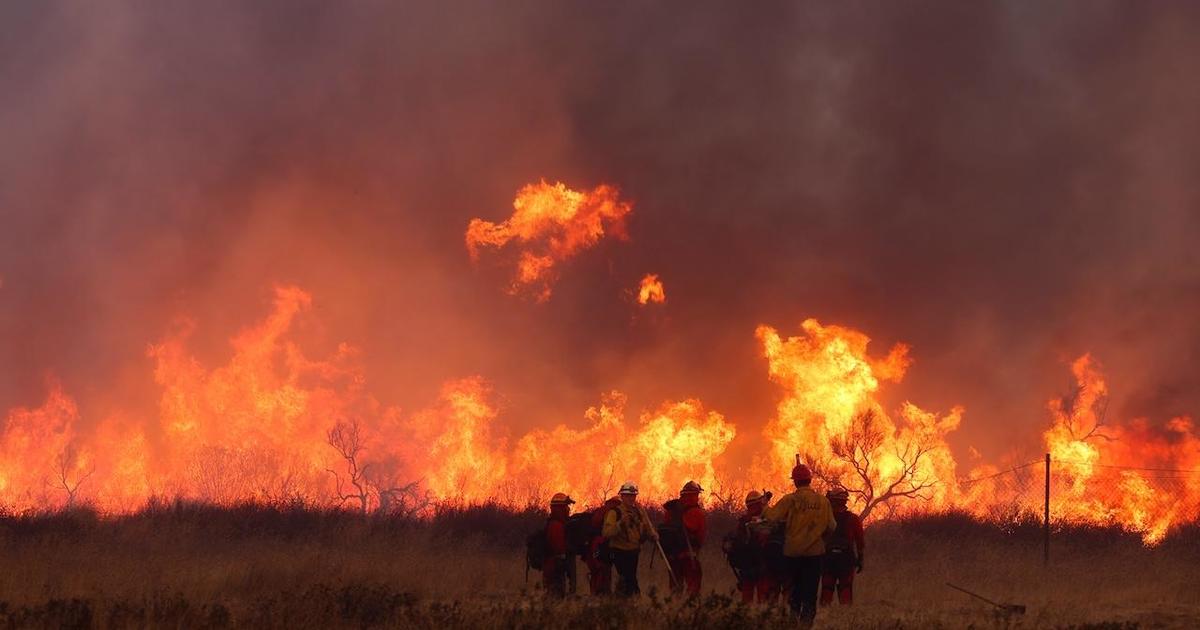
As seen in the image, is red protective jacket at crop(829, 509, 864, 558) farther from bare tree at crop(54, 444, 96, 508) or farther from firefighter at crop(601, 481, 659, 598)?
bare tree at crop(54, 444, 96, 508)

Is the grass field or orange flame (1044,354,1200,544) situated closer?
the grass field

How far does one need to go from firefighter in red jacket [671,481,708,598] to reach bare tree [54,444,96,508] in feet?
117

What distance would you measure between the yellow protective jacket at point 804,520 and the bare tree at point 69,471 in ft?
124

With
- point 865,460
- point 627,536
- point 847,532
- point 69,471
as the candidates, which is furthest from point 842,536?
point 69,471

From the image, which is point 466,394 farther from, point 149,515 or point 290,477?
point 149,515

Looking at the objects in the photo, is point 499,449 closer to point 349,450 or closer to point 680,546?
point 349,450

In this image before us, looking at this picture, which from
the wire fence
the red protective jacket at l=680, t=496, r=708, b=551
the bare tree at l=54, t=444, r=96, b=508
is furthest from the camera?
the bare tree at l=54, t=444, r=96, b=508

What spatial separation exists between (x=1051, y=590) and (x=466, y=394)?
26.5 m

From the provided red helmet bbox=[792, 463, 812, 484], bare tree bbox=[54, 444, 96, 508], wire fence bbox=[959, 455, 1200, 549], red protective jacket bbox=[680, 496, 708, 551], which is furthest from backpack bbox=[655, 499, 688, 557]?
bare tree bbox=[54, 444, 96, 508]

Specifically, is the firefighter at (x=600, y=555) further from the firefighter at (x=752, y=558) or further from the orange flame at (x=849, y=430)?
the orange flame at (x=849, y=430)

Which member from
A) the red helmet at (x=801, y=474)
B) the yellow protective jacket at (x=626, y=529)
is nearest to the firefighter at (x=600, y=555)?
the yellow protective jacket at (x=626, y=529)

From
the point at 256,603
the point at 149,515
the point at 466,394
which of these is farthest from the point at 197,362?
Result: the point at 256,603

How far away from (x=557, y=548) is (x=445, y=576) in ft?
12.6

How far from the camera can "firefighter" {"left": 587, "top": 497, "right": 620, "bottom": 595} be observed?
16719 millimetres
